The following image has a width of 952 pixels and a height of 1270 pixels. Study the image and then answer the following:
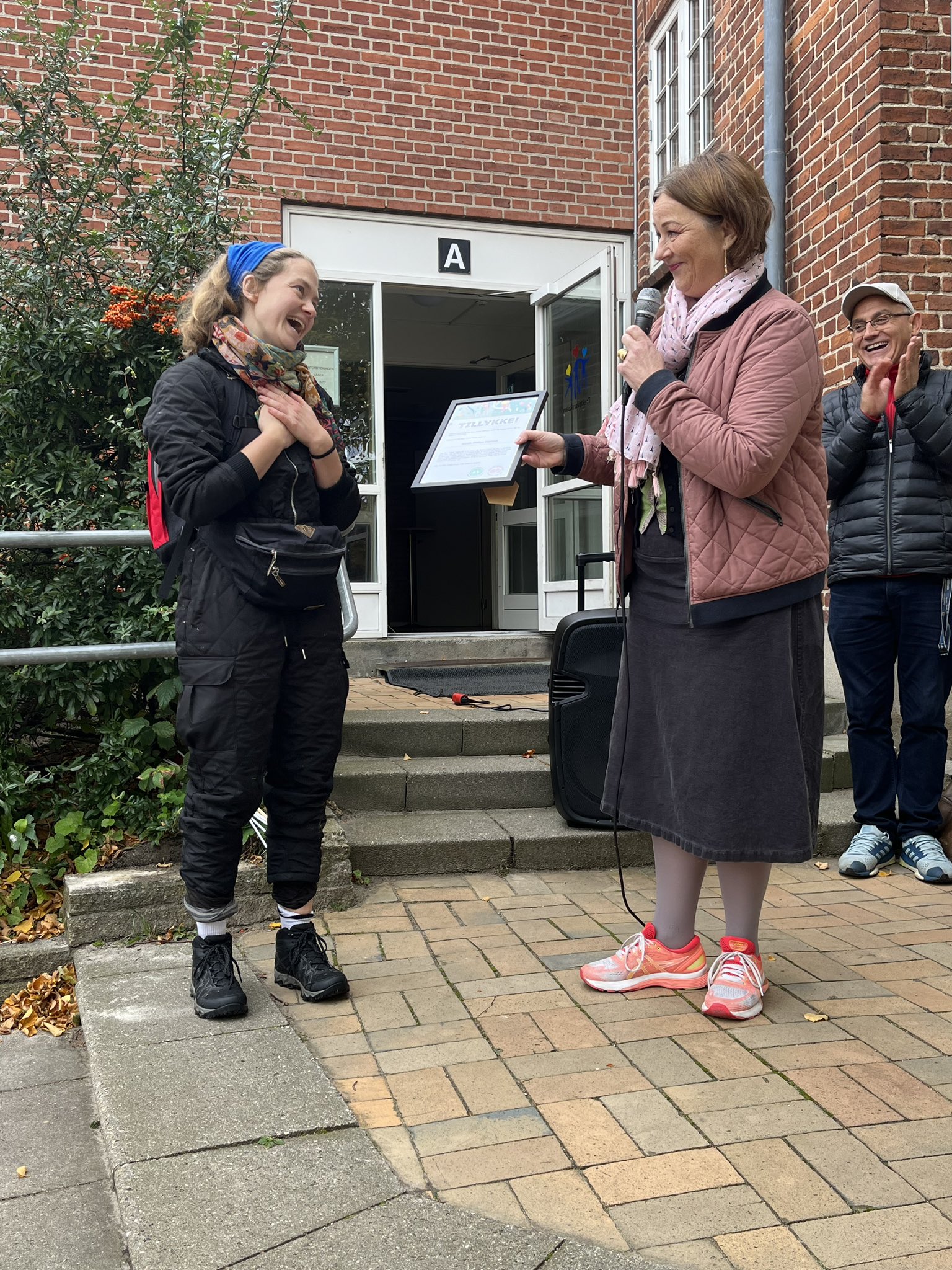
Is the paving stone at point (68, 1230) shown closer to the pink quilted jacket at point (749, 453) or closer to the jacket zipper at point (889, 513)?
the pink quilted jacket at point (749, 453)

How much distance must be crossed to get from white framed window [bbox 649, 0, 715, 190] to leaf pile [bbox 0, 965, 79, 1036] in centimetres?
564

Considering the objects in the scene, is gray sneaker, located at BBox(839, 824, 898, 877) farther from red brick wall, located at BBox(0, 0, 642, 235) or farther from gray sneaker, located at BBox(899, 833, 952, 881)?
red brick wall, located at BBox(0, 0, 642, 235)

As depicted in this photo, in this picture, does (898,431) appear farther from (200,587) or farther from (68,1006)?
(68,1006)

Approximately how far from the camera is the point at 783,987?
2887 millimetres

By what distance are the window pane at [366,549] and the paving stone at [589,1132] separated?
18.2ft

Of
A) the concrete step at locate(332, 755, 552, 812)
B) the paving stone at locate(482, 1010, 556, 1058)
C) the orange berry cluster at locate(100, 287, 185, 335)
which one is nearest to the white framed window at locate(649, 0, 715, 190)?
the orange berry cluster at locate(100, 287, 185, 335)

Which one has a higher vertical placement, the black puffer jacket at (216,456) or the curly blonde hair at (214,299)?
A: the curly blonde hair at (214,299)

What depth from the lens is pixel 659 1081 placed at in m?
2.34

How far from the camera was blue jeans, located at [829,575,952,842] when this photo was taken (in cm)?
405

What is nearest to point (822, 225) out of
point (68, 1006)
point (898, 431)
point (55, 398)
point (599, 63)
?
point (898, 431)

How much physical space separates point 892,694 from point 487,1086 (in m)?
2.44

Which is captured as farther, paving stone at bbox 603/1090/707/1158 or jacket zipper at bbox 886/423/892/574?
jacket zipper at bbox 886/423/892/574

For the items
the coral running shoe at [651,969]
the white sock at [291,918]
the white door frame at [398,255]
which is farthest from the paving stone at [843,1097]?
the white door frame at [398,255]

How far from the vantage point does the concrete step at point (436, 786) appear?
14.1 feet
